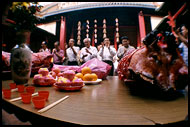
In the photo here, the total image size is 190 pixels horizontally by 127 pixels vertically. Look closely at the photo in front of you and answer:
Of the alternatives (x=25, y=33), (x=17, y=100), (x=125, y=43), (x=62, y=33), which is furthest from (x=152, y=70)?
(x=62, y=33)

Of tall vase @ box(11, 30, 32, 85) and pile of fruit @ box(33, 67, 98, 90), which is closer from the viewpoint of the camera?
pile of fruit @ box(33, 67, 98, 90)

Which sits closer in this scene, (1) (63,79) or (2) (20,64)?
(1) (63,79)

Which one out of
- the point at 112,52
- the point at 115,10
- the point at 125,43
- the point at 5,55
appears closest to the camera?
the point at 5,55

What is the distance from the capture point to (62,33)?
6.74 meters

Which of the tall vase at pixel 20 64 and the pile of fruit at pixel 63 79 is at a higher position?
the tall vase at pixel 20 64

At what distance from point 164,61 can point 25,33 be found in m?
1.31

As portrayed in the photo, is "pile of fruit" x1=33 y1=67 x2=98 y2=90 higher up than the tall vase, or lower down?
lower down

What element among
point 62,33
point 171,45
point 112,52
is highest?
point 62,33

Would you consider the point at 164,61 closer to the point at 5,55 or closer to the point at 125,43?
the point at 5,55

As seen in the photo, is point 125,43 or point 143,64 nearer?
point 143,64

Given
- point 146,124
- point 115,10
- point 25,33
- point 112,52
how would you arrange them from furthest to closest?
point 115,10 → point 112,52 → point 25,33 → point 146,124

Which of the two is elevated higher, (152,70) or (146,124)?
(152,70)

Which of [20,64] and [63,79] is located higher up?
[20,64]

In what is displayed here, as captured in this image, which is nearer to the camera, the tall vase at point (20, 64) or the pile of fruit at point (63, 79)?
the pile of fruit at point (63, 79)
